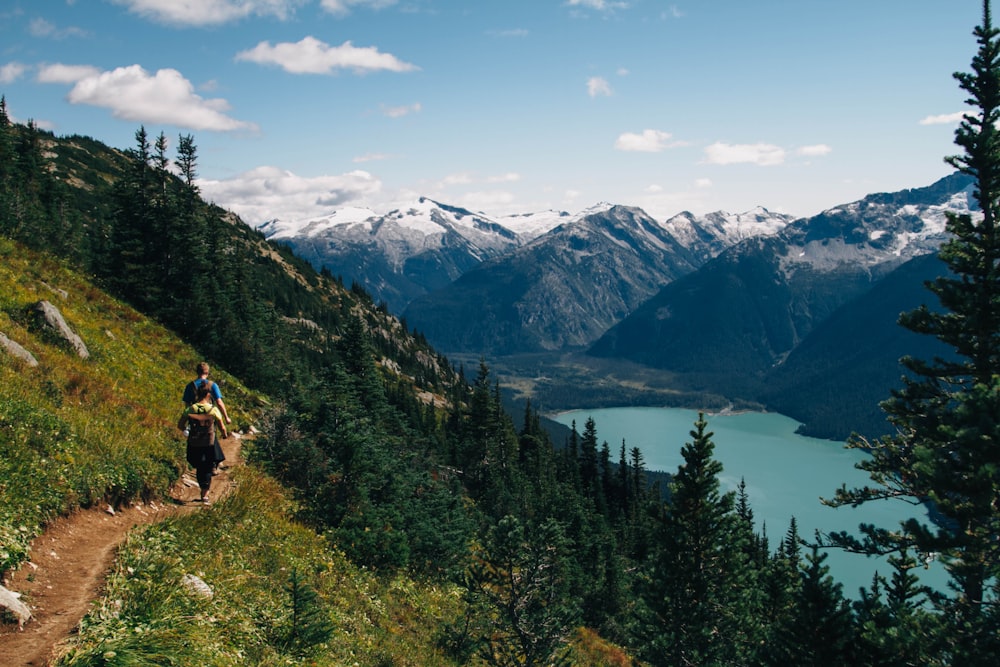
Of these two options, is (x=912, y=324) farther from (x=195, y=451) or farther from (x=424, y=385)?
(x=424, y=385)

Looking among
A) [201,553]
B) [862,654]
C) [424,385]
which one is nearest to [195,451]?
[201,553]

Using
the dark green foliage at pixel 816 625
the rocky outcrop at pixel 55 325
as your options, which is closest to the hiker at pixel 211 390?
the rocky outcrop at pixel 55 325

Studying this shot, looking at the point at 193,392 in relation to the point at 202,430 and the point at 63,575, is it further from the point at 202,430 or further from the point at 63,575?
the point at 63,575

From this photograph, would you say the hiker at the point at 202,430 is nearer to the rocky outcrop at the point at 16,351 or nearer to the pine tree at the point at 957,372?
the rocky outcrop at the point at 16,351

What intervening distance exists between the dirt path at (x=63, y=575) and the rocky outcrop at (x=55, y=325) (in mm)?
12399

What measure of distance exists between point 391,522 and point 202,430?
10805mm

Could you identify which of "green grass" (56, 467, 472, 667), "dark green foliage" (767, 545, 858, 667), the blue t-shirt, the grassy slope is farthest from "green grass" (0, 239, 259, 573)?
"dark green foliage" (767, 545, 858, 667)

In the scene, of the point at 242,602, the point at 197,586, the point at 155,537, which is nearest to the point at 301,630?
the point at 242,602

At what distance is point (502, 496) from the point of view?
69.1 metres

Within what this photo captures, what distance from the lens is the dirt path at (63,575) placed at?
24.7 ft

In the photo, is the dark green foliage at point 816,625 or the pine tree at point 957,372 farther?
the dark green foliage at point 816,625

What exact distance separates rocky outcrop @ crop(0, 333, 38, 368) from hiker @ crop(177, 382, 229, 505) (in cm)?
739

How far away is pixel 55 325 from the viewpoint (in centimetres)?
2305

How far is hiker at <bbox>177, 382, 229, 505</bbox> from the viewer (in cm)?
1462
